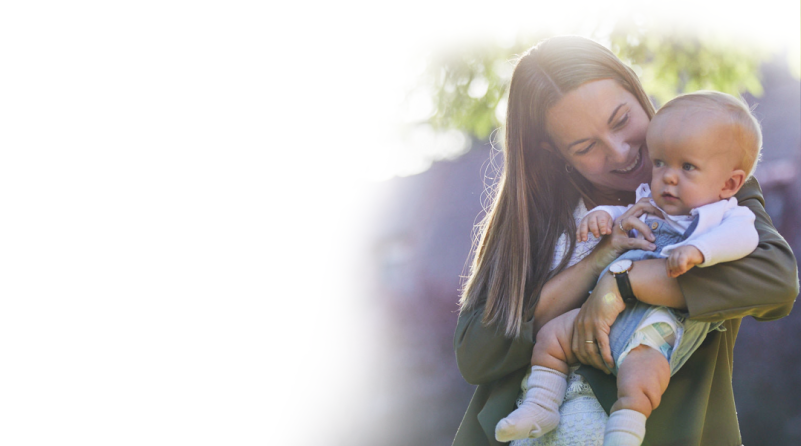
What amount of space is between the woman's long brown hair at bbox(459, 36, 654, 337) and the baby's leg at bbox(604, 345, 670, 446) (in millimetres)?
360

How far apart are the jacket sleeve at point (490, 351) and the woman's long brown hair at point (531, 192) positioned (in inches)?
1.2

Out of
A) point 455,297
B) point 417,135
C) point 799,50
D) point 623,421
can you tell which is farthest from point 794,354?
point 623,421

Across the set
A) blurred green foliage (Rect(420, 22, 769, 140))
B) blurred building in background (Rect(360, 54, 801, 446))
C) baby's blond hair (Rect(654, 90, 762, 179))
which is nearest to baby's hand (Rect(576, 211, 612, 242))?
baby's blond hair (Rect(654, 90, 762, 179))

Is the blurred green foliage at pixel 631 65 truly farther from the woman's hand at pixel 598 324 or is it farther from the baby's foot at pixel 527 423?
the baby's foot at pixel 527 423

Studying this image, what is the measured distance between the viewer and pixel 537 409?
1.54 meters

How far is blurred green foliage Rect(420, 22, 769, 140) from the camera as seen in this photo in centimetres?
457

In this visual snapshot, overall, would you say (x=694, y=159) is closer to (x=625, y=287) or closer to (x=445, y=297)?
(x=625, y=287)

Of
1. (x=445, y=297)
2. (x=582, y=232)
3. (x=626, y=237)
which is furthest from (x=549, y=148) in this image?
(x=445, y=297)

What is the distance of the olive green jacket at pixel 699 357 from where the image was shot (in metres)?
1.45

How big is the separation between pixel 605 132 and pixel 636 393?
0.76 metres

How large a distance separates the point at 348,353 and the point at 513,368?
4306 mm

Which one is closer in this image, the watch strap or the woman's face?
the watch strap

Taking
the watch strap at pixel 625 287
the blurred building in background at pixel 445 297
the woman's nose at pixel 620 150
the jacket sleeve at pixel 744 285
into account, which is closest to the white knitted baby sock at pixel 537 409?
the watch strap at pixel 625 287

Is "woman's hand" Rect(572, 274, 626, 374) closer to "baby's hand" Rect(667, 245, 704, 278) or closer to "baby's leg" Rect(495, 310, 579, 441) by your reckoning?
"baby's leg" Rect(495, 310, 579, 441)
